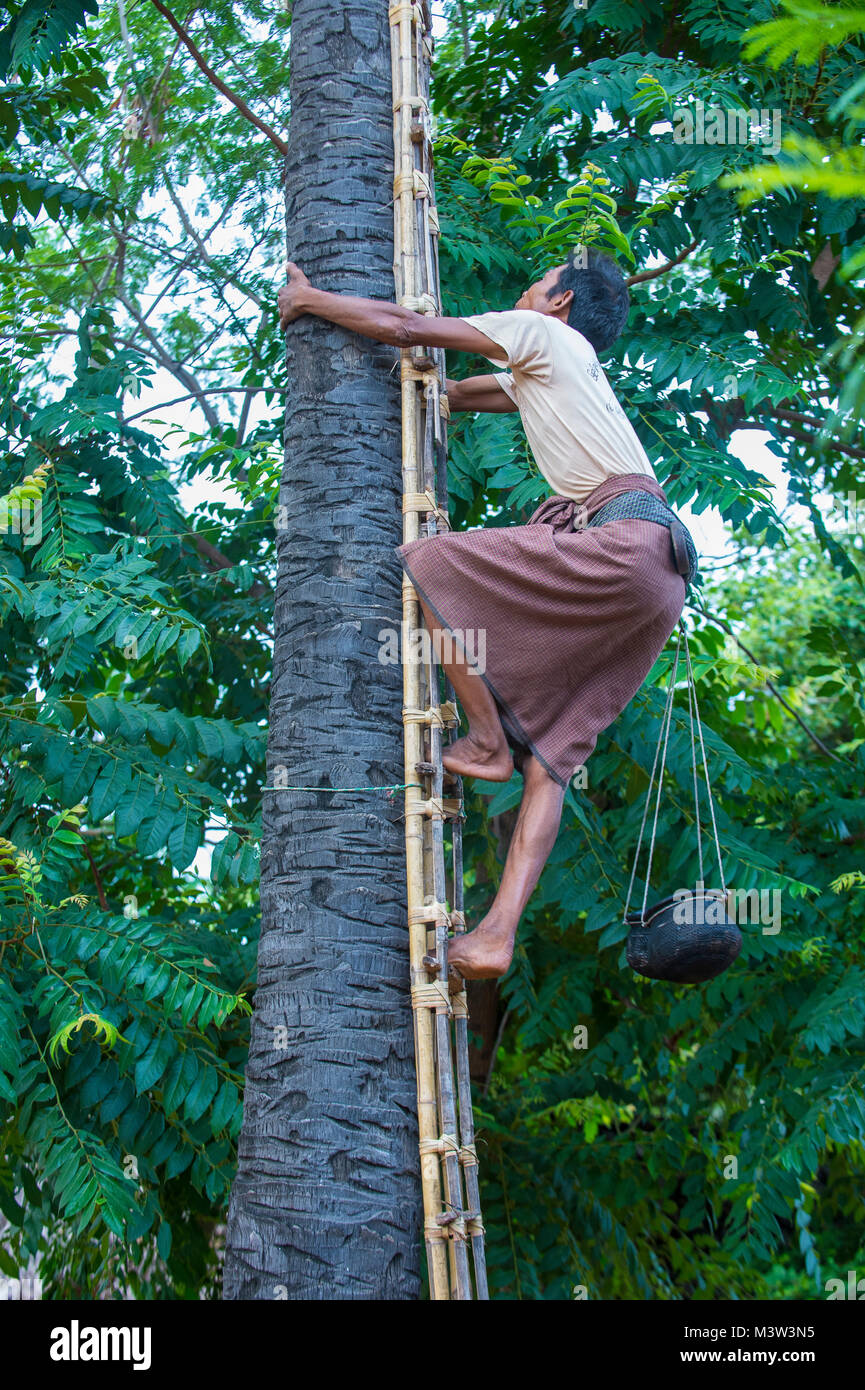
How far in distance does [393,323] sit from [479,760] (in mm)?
1048

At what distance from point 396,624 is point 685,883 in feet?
6.24

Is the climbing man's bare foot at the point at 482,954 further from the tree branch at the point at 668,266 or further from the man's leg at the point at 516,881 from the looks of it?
the tree branch at the point at 668,266

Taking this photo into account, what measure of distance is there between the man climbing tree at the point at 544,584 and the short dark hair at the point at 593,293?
206 mm

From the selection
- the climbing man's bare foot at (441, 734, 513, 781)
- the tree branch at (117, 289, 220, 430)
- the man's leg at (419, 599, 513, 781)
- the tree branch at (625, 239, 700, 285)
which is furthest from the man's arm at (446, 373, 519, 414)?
the tree branch at (117, 289, 220, 430)

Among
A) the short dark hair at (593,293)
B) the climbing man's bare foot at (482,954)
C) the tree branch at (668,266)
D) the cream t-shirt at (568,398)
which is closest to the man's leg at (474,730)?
the climbing man's bare foot at (482,954)

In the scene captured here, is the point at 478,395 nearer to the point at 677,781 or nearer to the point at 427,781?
the point at 427,781

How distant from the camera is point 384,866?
301 cm

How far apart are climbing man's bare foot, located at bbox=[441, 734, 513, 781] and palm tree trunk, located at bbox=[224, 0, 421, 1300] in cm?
Answer: 15

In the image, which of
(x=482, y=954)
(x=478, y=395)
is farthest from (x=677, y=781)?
(x=482, y=954)

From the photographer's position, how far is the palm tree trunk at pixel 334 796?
9.04 feet

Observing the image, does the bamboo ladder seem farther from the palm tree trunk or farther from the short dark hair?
Answer: the short dark hair

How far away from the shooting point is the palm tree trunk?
2754 millimetres

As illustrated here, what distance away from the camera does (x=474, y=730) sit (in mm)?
3201

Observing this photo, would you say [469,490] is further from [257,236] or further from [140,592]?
A: [257,236]
